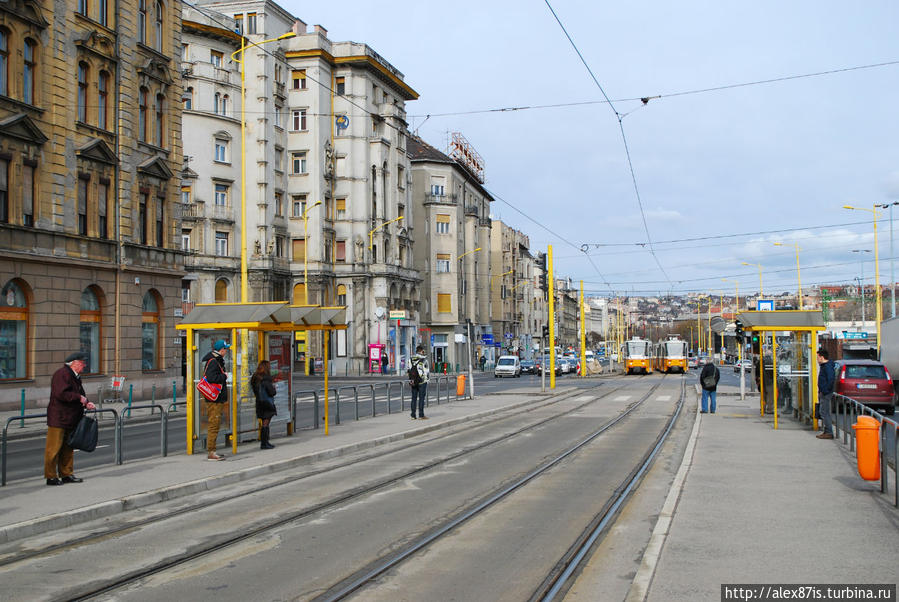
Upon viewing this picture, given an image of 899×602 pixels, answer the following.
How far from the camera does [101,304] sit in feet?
105

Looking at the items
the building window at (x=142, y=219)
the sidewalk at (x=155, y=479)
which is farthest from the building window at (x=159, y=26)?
the sidewalk at (x=155, y=479)

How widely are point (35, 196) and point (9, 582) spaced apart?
2473 cm

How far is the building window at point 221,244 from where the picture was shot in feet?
182

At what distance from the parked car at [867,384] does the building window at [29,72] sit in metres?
26.9

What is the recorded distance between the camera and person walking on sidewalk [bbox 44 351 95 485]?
11.3m

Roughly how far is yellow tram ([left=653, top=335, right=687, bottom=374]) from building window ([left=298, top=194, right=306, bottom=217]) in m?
29.7

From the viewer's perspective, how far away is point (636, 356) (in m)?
65.7

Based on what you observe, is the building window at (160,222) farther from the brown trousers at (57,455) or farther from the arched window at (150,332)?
the brown trousers at (57,455)

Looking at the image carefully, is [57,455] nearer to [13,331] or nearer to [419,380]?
[419,380]

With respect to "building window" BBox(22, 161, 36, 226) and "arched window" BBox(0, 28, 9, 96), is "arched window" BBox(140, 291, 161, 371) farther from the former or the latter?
"arched window" BBox(0, 28, 9, 96)

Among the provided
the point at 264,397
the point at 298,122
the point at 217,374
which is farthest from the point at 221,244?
the point at 217,374

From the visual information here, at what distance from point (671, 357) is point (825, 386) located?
2073 inches

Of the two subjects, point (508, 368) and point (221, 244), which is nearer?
point (221, 244)

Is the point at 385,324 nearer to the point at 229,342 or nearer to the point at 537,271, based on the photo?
the point at 229,342
